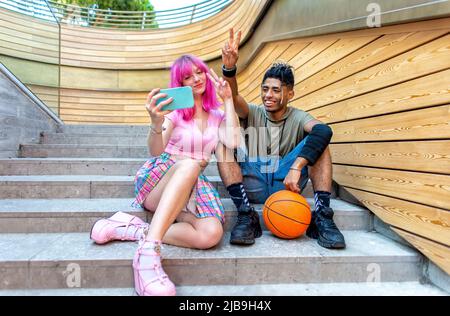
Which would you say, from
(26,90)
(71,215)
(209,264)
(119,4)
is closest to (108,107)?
(26,90)

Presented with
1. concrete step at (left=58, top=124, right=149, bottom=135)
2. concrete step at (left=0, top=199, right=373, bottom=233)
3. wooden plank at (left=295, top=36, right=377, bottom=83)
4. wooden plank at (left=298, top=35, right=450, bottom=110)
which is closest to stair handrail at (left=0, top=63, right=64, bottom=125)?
concrete step at (left=58, top=124, right=149, bottom=135)

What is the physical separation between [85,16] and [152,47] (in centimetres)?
204

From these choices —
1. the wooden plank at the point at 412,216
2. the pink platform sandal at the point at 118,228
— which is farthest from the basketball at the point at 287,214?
the pink platform sandal at the point at 118,228

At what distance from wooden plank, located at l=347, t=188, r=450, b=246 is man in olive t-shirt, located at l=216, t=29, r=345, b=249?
387mm

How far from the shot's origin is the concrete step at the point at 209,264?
4.61 feet

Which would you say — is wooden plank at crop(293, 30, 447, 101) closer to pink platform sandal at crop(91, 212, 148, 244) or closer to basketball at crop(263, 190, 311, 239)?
basketball at crop(263, 190, 311, 239)

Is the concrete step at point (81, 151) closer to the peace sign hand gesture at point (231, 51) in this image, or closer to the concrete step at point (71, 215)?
the concrete step at point (71, 215)

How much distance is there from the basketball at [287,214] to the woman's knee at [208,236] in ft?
1.07

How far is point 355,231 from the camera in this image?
6.38 ft

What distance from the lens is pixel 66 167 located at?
2.62 m

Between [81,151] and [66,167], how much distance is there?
0.52 m
